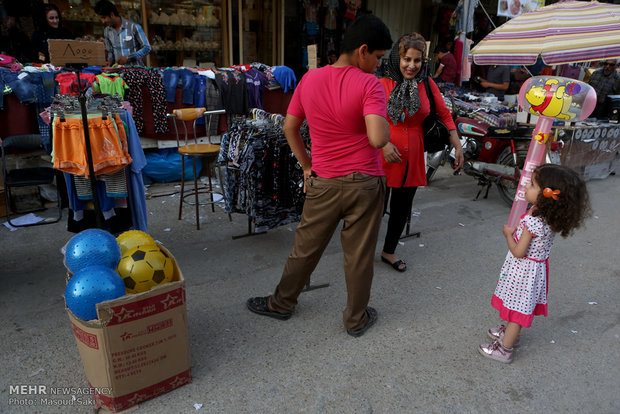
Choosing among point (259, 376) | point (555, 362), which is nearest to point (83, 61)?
point (259, 376)

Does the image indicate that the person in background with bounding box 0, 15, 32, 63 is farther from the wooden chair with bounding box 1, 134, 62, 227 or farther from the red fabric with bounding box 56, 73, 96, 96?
the wooden chair with bounding box 1, 134, 62, 227

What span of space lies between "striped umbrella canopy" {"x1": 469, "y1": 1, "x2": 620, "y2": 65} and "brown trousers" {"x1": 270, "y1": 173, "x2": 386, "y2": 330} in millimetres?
2944

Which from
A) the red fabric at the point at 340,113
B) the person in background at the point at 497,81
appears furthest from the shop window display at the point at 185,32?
the red fabric at the point at 340,113

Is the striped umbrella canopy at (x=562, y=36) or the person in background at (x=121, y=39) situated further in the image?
the person in background at (x=121, y=39)

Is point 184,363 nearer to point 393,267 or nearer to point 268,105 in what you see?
point 393,267

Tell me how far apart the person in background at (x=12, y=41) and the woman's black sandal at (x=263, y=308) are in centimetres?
570

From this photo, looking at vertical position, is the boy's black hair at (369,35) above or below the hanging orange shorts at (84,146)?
above

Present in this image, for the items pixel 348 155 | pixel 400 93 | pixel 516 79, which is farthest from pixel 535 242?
pixel 516 79

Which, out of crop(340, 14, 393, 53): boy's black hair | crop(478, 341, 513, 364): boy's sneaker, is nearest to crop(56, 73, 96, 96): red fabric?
crop(340, 14, 393, 53): boy's black hair

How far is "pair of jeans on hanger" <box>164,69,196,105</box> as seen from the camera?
577cm

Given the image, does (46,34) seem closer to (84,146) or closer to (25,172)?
(25,172)

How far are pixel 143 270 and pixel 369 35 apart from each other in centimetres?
176

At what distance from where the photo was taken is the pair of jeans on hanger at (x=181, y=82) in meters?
5.77

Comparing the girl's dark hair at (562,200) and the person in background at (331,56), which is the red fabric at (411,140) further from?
the person in background at (331,56)
